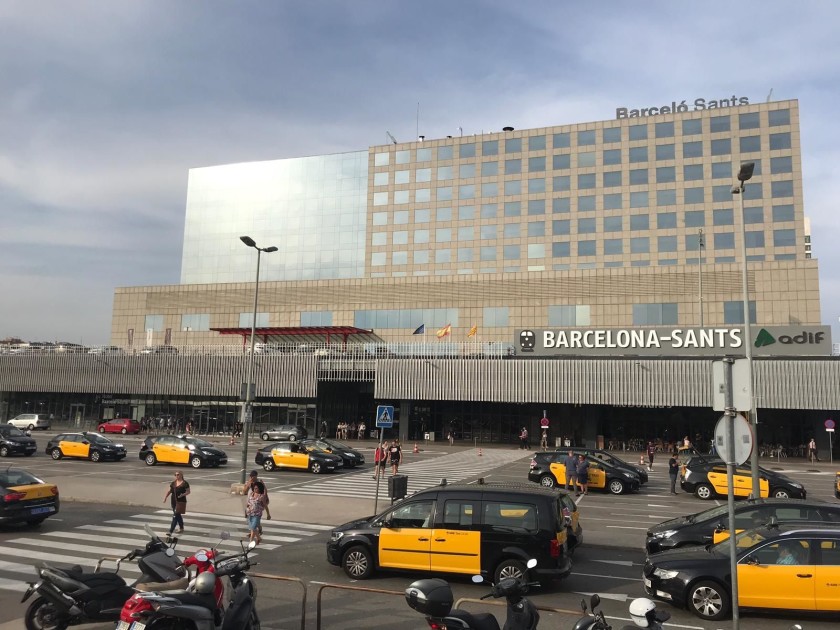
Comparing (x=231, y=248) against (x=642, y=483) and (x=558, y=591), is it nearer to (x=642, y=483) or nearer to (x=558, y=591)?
(x=642, y=483)

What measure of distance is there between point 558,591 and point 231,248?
6924 centimetres

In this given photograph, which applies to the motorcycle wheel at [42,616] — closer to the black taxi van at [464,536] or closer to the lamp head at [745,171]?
the black taxi van at [464,536]

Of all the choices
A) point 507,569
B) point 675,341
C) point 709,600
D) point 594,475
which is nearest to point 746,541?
point 709,600

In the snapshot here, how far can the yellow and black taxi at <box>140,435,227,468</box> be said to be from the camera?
3042 centimetres

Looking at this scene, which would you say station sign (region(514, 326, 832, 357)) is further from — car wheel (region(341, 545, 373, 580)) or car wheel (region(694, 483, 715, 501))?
car wheel (region(341, 545, 373, 580))

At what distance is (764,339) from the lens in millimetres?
45281

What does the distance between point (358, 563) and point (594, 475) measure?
52.5 ft

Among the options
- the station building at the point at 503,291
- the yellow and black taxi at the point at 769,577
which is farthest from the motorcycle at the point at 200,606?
the station building at the point at 503,291

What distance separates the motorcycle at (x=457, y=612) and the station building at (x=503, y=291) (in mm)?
43804

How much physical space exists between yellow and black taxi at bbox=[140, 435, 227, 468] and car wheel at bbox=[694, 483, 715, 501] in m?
21.1

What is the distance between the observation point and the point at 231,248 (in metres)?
74.6

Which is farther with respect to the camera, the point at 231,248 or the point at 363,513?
the point at 231,248

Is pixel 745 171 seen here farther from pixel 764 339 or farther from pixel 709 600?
pixel 764 339

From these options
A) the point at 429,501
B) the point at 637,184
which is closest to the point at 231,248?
the point at 637,184
